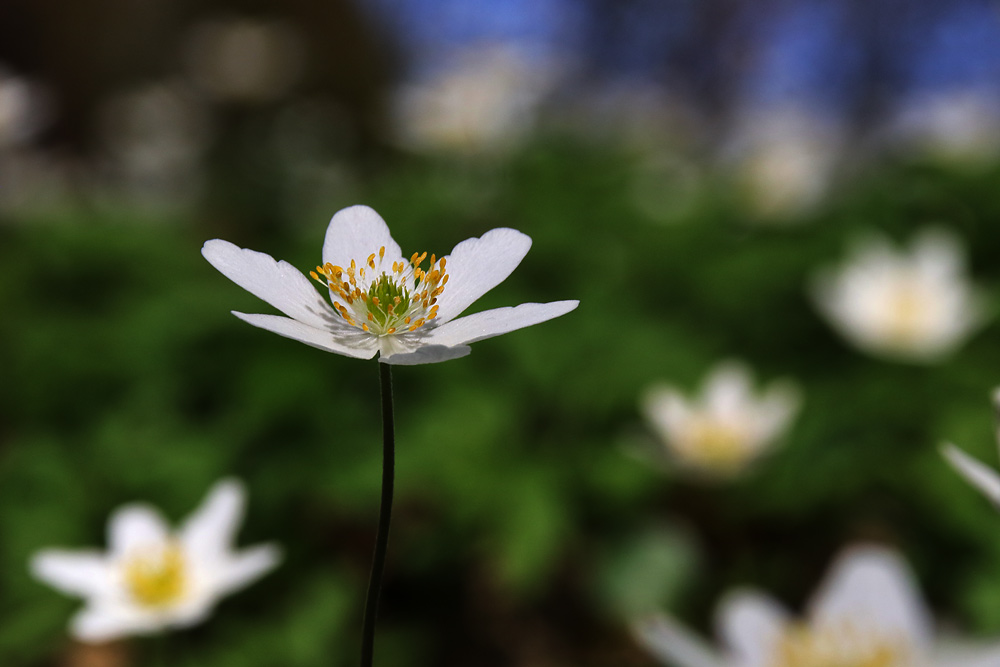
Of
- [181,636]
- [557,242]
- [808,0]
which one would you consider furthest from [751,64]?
[181,636]

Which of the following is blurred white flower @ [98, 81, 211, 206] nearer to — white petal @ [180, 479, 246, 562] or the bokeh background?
the bokeh background

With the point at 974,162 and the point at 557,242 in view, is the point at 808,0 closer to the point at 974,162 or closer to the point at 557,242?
the point at 974,162

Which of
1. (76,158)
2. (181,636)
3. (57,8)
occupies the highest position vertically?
(57,8)

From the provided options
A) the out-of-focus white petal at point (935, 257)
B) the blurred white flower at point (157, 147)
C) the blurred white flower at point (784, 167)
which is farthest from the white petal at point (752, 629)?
the blurred white flower at point (157, 147)

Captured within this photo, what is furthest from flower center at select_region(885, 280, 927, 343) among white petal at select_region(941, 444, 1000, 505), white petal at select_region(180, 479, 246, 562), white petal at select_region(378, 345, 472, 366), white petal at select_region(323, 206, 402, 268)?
white petal at select_region(378, 345, 472, 366)

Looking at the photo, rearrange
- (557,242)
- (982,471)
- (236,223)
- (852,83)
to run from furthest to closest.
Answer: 1. (852,83)
2. (236,223)
3. (557,242)
4. (982,471)

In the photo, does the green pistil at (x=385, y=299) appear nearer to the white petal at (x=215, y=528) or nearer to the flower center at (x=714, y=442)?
the white petal at (x=215, y=528)
